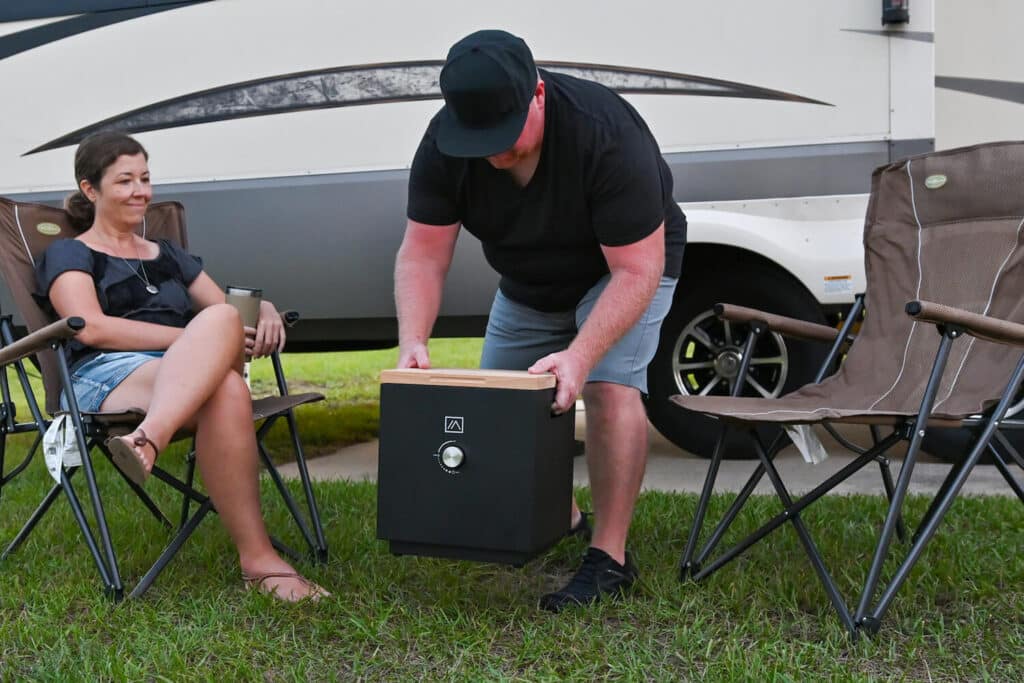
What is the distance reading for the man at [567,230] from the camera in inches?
80.0

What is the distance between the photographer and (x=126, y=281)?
274 cm

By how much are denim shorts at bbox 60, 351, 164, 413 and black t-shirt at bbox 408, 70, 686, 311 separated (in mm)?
767

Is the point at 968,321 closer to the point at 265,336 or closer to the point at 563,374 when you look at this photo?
the point at 563,374

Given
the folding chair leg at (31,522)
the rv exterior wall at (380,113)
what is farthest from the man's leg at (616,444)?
the rv exterior wall at (380,113)

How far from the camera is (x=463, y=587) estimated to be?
240 centimetres

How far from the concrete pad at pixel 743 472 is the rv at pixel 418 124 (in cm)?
17

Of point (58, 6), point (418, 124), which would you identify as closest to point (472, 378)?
point (418, 124)

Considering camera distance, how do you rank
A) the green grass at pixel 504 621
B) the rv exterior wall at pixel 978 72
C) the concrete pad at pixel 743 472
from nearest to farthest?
the green grass at pixel 504 621, the concrete pad at pixel 743 472, the rv exterior wall at pixel 978 72

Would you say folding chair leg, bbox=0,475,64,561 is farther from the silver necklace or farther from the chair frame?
the chair frame

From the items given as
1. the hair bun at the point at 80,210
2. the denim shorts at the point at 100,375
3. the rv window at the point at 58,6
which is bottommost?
the denim shorts at the point at 100,375

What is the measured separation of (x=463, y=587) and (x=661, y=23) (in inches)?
88.8

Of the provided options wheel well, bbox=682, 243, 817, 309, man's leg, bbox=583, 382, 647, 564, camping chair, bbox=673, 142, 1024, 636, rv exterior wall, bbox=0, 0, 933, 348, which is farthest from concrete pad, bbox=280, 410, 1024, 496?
man's leg, bbox=583, 382, 647, 564

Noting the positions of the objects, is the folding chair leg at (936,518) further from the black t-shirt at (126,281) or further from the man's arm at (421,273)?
the black t-shirt at (126,281)

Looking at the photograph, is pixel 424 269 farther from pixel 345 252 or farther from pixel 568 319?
pixel 345 252
